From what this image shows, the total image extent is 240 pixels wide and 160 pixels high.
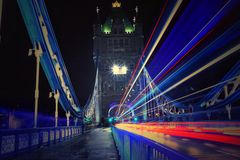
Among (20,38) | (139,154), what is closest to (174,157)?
(139,154)

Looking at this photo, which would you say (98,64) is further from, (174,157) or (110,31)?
(174,157)

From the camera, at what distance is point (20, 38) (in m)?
14.8

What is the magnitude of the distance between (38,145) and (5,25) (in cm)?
663

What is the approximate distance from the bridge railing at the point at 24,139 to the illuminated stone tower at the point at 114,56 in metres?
50.2

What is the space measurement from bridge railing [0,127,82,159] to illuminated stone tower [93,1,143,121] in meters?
50.2

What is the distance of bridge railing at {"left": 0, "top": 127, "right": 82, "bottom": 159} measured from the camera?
24.8 ft

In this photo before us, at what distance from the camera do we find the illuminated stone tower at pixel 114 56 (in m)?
65.3

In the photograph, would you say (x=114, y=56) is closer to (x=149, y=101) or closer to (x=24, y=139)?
(x=149, y=101)

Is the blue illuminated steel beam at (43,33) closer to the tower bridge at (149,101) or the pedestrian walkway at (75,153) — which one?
the tower bridge at (149,101)

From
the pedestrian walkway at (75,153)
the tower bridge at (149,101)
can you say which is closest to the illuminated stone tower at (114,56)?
the tower bridge at (149,101)

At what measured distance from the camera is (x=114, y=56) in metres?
67.9

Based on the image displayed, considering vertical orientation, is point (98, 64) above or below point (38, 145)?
above

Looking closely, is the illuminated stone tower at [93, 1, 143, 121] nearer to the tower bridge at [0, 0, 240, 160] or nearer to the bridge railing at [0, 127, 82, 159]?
the tower bridge at [0, 0, 240, 160]

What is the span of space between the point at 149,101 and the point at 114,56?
4433 cm
